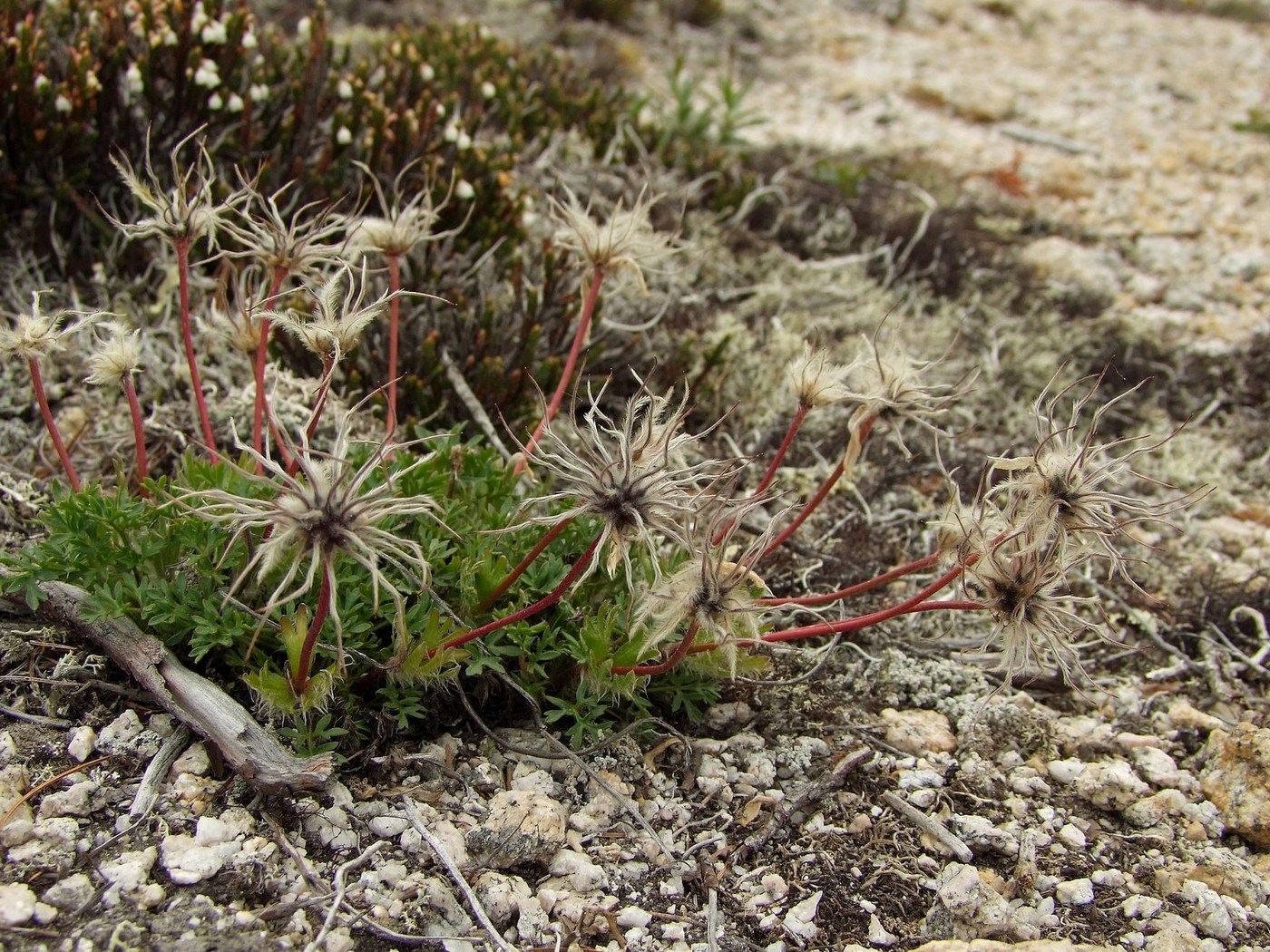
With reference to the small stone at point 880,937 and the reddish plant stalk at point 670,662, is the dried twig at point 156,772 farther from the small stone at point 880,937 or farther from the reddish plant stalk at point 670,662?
the small stone at point 880,937

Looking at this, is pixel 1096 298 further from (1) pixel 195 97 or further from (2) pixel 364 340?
(1) pixel 195 97

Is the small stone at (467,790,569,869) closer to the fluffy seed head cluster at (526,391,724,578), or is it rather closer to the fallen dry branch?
the fallen dry branch

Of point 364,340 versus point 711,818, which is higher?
point 364,340

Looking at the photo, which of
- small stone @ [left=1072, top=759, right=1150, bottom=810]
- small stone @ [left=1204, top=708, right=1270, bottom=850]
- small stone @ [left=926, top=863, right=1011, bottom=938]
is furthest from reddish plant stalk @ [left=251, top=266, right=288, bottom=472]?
small stone @ [left=1204, top=708, right=1270, bottom=850]

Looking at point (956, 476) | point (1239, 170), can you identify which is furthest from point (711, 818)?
point (1239, 170)

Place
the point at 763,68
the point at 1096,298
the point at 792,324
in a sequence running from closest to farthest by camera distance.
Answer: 1. the point at 792,324
2. the point at 1096,298
3. the point at 763,68

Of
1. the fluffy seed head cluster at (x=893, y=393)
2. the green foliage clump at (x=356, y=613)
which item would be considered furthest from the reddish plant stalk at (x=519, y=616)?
the fluffy seed head cluster at (x=893, y=393)

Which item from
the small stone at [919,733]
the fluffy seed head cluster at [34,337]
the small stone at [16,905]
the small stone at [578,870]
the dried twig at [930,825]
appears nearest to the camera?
the small stone at [16,905]
